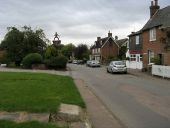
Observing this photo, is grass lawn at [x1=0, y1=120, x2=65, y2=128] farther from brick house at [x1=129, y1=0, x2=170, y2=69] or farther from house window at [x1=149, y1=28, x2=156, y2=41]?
house window at [x1=149, y1=28, x2=156, y2=41]

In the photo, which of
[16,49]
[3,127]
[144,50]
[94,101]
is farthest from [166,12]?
[3,127]

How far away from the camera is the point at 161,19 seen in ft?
147

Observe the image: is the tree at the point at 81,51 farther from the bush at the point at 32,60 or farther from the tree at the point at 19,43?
the bush at the point at 32,60

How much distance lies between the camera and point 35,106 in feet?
38.8

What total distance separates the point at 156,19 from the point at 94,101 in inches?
1272

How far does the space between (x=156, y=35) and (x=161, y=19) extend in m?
2.30

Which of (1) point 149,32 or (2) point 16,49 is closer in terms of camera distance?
(1) point 149,32

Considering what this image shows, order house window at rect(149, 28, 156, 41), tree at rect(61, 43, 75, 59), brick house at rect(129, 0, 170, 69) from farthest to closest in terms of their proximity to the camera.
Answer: tree at rect(61, 43, 75, 59) < house window at rect(149, 28, 156, 41) < brick house at rect(129, 0, 170, 69)

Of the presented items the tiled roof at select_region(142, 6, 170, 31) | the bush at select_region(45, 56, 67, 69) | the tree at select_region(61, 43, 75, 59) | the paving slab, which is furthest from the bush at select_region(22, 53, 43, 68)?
the tree at select_region(61, 43, 75, 59)

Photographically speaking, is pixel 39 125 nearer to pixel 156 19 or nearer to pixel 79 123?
pixel 79 123

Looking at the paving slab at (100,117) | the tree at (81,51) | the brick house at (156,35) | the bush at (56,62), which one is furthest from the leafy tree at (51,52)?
the tree at (81,51)

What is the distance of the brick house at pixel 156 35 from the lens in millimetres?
40875

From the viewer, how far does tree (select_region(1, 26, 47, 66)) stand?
5894cm

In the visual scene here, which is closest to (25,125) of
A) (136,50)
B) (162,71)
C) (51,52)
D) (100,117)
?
(100,117)
